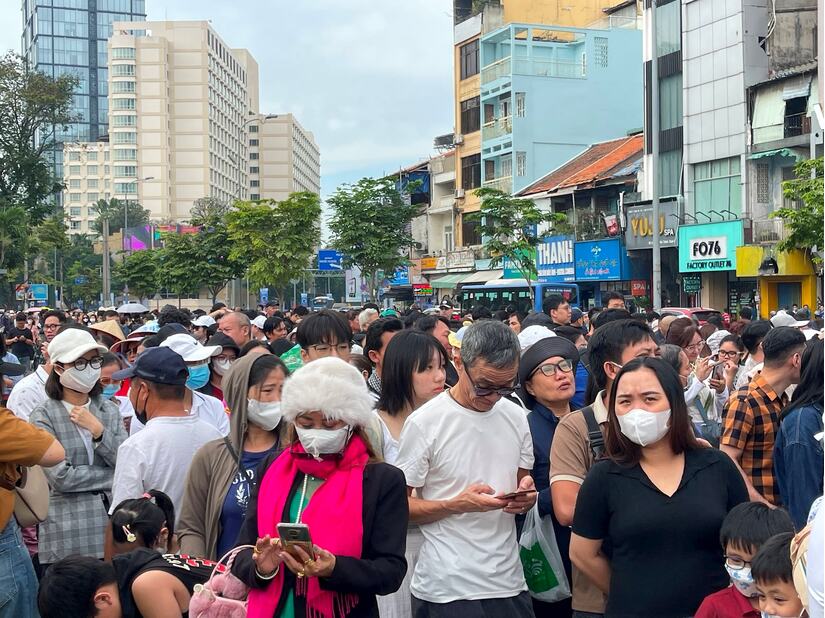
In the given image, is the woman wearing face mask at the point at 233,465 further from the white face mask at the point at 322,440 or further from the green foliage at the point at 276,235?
the green foliage at the point at 276,235

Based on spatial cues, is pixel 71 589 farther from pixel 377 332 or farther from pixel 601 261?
pixel 601 261

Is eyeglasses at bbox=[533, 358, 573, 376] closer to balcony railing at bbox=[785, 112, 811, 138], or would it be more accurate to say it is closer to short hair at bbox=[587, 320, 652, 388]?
short hair at bbox=[587, 320, 652, 388]

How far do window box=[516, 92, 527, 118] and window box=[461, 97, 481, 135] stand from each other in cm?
324

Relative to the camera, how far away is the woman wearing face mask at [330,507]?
357 cm

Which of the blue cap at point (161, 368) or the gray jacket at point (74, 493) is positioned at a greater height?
the blue cap at point (161, 368)

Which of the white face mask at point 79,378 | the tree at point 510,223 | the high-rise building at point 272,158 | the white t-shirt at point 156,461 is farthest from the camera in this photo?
the high-rise building at point 272,158

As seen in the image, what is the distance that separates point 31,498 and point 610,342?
2.77 metres

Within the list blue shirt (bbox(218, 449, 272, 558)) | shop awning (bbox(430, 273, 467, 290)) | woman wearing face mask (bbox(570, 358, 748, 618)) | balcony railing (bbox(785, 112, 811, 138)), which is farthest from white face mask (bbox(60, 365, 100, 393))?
shop awning (bbox(430, 273, 467, 290))

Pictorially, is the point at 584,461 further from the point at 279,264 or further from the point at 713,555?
the point at 279,264

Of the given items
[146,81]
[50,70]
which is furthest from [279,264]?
[50,70]

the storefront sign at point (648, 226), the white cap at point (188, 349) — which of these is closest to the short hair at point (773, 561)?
the white cap at point (188, 349)

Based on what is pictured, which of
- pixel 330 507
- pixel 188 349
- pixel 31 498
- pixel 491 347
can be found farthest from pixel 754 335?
pixel 31 498

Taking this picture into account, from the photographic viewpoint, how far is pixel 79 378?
5.95 metres

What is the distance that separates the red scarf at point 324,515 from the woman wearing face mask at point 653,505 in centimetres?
95
